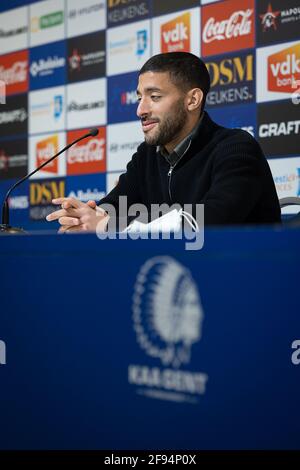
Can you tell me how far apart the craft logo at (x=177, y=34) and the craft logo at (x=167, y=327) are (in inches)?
105

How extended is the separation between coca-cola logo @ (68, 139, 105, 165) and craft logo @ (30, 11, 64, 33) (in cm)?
80

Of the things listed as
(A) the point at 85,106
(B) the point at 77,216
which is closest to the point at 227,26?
(A) the point at 85,106

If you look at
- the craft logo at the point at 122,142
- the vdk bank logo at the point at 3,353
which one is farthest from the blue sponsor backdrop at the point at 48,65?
the vdk bank logo at the point at 3,353

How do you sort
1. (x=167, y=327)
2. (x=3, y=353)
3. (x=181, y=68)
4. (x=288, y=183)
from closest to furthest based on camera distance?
1. (x=167, y=327)
2. (x=3, y=353)
3. (x=181, y=68)
4. (x=288, y=183)

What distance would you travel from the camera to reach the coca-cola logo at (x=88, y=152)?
12.1 feet

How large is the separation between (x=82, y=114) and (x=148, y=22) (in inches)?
25.9

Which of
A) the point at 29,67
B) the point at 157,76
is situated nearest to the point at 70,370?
the point at 157,76

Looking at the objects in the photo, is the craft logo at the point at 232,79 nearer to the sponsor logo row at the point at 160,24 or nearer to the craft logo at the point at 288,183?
the sponsor logo row at the point at 160,24

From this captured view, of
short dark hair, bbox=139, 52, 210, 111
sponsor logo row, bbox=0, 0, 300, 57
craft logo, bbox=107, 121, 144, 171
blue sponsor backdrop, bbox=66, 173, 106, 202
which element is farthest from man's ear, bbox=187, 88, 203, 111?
blue sponsor backdrop, bbox=66, 173, 106, 202

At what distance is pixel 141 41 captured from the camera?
3494mm

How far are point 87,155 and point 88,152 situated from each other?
18 millimetres

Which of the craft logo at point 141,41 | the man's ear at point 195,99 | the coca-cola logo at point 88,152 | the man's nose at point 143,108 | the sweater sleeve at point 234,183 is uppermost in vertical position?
the craft logo at point 141,41

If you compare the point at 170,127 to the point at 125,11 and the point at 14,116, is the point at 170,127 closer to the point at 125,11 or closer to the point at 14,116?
the point at 125,11

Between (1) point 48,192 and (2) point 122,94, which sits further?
(1) point 48,192
